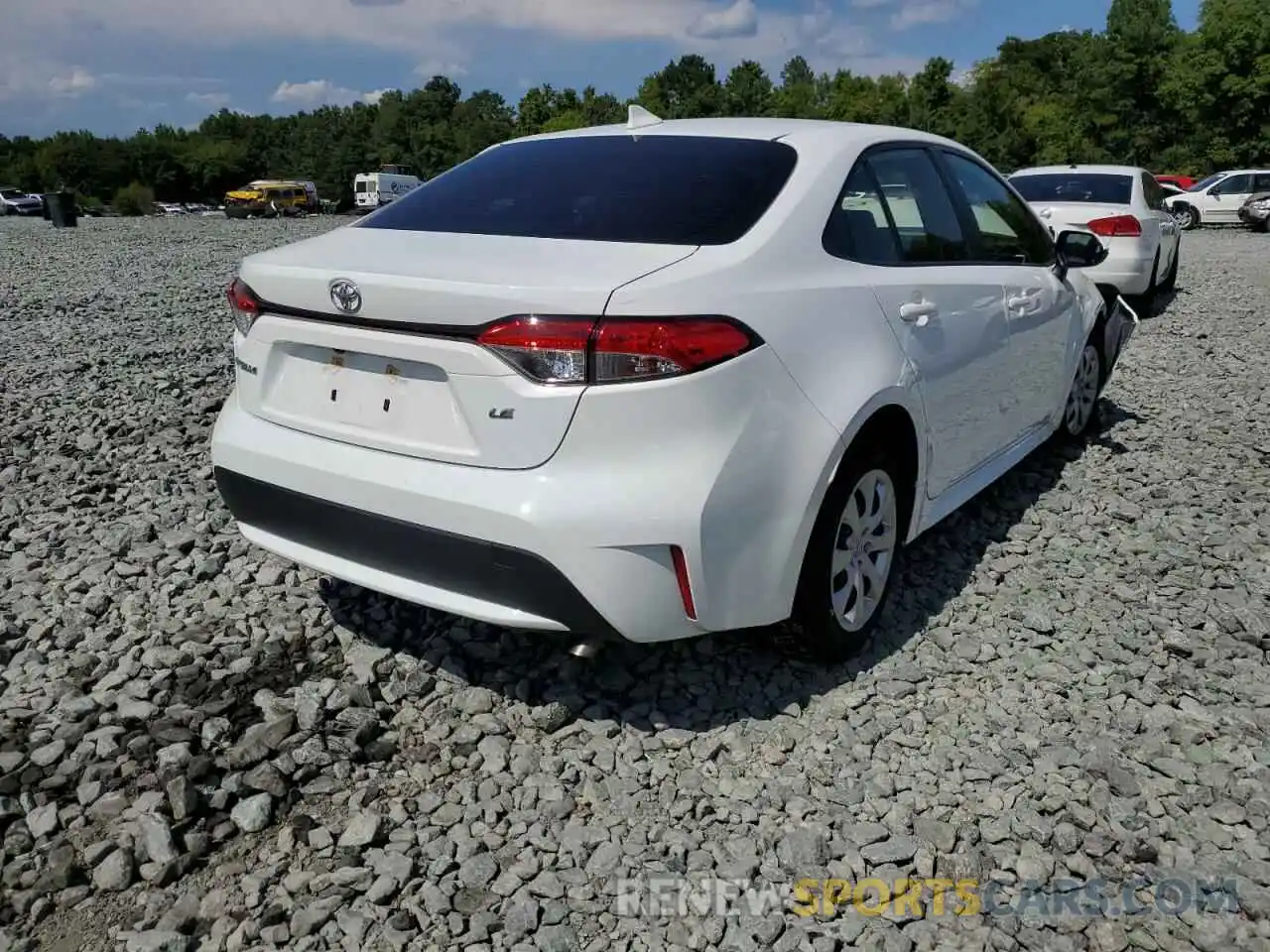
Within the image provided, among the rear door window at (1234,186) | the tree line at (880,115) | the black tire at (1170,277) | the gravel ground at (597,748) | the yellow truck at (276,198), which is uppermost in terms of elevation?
the tree line at (880,115)

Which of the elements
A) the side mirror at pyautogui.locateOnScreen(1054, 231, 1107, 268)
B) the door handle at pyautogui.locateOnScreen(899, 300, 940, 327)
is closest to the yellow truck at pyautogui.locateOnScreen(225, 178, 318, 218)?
the side mirror at pyautogui.locateOnScreen(1054, 231, 1107, 268)

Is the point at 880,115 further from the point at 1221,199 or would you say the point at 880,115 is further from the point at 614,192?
the point at 614,192

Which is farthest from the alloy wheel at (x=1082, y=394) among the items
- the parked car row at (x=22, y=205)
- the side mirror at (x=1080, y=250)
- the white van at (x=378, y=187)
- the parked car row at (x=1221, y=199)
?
the white van at (x=378, y=187)

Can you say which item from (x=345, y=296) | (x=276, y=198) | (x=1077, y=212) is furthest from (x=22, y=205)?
(x=345, y=296)

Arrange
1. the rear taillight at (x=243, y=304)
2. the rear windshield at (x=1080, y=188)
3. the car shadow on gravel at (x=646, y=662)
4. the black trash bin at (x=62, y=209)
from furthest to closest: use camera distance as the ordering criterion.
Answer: the black trash bin at (x=62, y=209), the rear windshield at (x=1080, y=188), the car shadow on gravel at (x=646, y=662), the rear taillight at (x=243, y=304)

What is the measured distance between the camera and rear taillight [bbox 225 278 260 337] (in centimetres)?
296

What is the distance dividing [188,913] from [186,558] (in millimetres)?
2073

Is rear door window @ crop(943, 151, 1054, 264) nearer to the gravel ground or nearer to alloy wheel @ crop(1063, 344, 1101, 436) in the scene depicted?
alloy wheel @ crop(1063, 344, 1101, 436)

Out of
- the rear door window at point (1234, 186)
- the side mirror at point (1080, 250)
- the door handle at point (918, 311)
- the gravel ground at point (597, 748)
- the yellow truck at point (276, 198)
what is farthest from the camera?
the yellow truck at point (276, 198)

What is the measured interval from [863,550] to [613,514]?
115cm

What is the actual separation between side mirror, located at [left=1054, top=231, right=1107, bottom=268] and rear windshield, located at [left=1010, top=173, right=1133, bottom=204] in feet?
18.9

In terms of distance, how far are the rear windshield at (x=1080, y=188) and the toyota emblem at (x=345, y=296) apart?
29.8 ft

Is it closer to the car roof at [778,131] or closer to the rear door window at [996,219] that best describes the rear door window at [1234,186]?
the rear door window at [996,219]

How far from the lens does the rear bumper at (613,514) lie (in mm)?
2463
